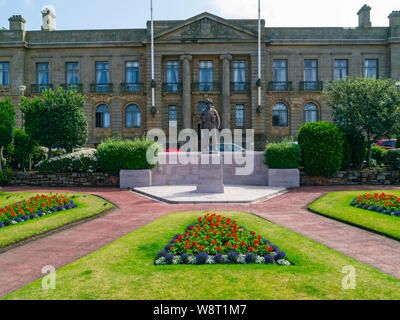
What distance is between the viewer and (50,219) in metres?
8.79

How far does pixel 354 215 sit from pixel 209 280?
641cm

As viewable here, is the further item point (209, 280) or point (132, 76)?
point (132, 76)

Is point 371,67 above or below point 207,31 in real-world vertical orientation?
below

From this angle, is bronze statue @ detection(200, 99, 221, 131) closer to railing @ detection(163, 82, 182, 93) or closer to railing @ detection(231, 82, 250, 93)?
railing @ detection(163, 82, 182, 93)

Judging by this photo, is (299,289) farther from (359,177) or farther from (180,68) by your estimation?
(180,68)

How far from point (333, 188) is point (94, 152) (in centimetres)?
1342

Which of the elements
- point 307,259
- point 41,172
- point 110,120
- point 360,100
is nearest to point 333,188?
point 360,100

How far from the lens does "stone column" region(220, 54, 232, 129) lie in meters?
31.7

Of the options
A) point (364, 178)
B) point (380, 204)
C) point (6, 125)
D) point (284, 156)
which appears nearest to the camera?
point (380, 204)

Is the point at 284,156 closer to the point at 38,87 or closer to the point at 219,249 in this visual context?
the point at 219,249

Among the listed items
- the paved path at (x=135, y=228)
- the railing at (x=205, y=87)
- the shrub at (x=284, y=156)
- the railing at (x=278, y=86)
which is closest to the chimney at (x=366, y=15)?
the railing at (x=278, y=86)

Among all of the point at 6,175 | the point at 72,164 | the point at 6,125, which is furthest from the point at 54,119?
the point at 6,175

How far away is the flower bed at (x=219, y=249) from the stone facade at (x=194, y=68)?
26.2 metres

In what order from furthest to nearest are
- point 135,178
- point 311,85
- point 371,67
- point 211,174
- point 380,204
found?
point 371,67 < point 311,85 < point 135,178 < point 211,174 < point 380,204
